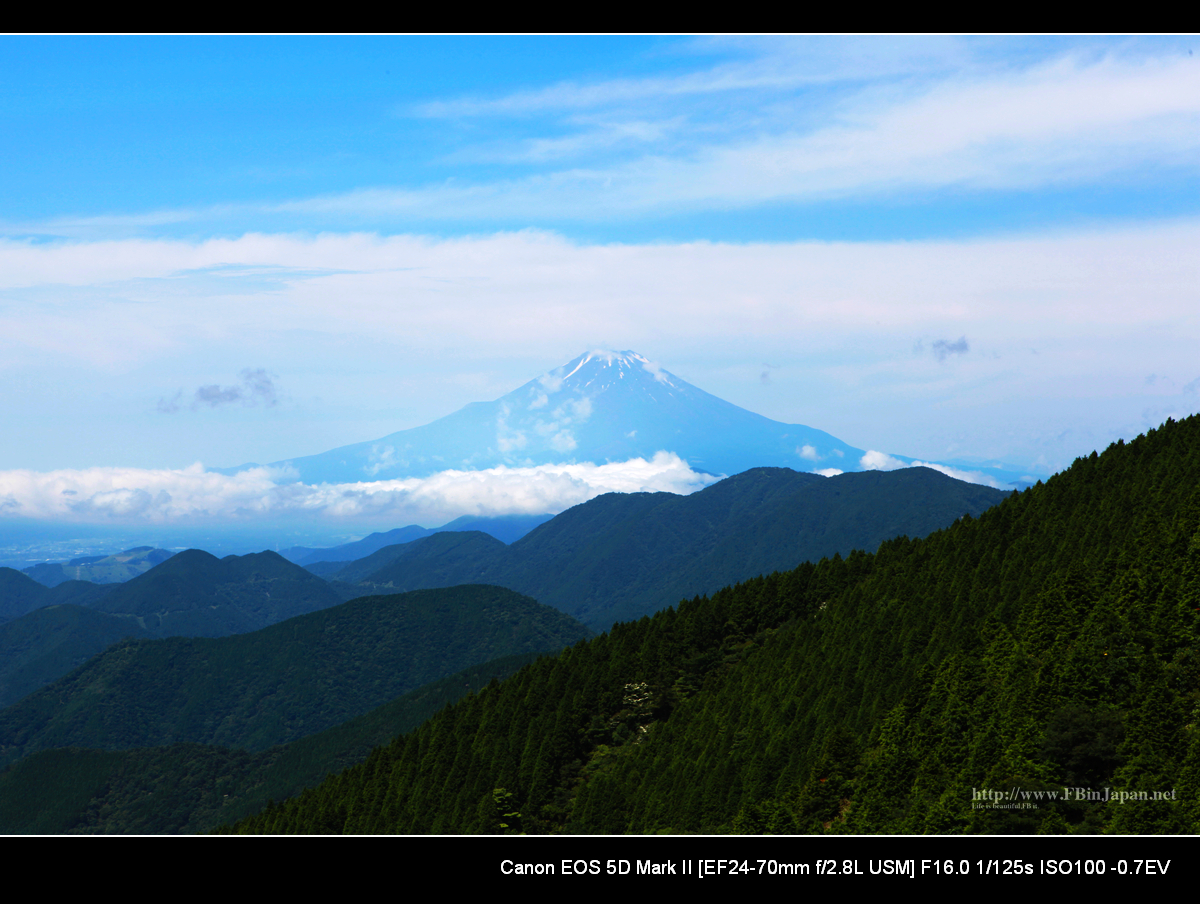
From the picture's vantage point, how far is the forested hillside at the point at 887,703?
59.3 meters

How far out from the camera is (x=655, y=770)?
3976 inches

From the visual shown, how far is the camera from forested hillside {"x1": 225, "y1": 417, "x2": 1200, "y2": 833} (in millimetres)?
59281

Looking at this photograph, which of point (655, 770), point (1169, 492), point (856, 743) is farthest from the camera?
point (1169, 492)

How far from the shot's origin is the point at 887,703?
9144 centimetres
